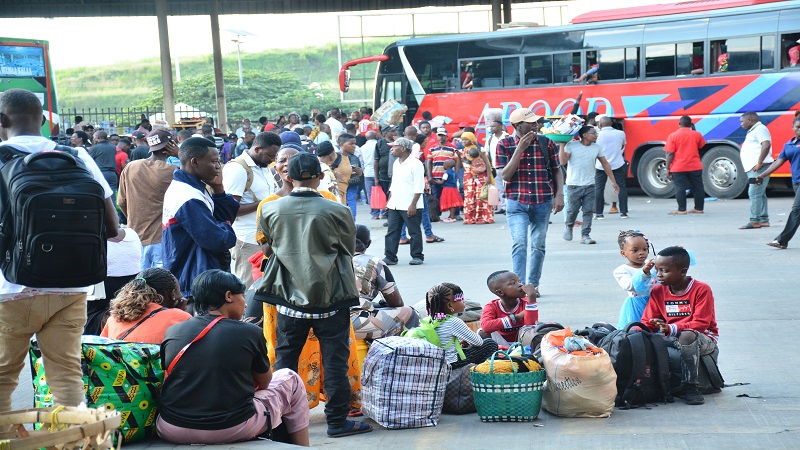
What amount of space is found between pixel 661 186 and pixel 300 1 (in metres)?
16.7

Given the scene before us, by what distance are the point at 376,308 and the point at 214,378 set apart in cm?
218

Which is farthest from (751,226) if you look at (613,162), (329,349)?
(329,349)

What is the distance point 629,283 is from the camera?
22.6ft

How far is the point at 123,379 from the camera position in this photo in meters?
5.02

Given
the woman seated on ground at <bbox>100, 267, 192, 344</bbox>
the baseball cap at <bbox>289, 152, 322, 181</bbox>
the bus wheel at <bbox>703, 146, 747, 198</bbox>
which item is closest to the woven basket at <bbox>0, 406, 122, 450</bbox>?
the woman seated on ground at <bbox>100, 267, 192, 344</bbox>

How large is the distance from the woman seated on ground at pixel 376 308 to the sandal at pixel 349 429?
0.72 metres

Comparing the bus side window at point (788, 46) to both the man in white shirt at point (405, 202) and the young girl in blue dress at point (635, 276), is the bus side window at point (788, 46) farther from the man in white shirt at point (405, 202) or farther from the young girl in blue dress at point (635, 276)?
the young girl in blue dress at point (635, 276)

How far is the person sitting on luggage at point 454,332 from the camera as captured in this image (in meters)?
6.26

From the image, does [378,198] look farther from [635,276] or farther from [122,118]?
[122,118]

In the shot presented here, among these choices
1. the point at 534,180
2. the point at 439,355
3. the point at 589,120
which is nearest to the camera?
the point at 439,355

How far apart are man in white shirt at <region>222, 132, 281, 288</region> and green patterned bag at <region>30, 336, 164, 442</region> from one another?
261 cm

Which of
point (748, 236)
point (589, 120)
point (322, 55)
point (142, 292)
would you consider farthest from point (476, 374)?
point (322, 55)

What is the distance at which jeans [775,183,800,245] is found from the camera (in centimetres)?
1238

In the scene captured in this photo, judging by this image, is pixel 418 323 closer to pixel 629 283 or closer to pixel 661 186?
pixel 629 283
